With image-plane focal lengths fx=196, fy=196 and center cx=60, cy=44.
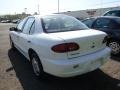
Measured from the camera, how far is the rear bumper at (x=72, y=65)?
381 cm

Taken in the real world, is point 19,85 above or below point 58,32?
below

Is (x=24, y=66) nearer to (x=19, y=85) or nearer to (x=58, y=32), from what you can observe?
(x=19, y=85)

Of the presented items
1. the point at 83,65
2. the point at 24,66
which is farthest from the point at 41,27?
the point at 24,66

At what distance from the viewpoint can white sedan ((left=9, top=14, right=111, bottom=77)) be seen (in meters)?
3.87

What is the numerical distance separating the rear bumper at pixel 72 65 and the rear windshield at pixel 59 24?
91 cm

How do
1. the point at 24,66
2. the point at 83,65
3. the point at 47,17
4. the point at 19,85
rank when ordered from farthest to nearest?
1. the point at 24,66
2. the point at 47,17
3. the point at 19,85
4. the point at 83,65

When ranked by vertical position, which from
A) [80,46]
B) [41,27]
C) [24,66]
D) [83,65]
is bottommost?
[24,66]

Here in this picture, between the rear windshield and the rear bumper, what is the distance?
0.91m

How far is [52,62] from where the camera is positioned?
12.9 ft

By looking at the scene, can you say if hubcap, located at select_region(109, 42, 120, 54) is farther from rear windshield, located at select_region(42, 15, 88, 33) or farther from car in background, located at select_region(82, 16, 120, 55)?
rear windshield, located at select_region(42, 15, 88, 33)

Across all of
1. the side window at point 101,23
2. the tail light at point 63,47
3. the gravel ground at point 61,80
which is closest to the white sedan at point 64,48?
the tail light at point 63,47

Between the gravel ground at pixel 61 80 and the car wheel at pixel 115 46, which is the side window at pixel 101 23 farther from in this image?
the gravel ground at pixel 61 80

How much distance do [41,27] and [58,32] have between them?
469mm

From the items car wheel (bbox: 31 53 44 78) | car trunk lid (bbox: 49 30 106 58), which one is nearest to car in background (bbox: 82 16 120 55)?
car trunk lid (bbox: 49 30 106 58)
